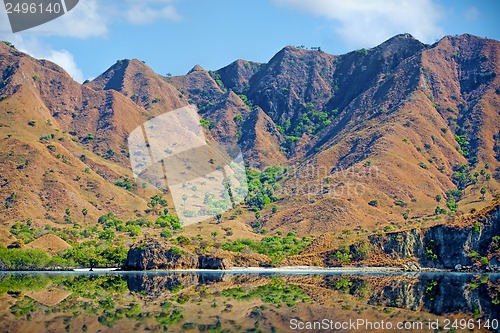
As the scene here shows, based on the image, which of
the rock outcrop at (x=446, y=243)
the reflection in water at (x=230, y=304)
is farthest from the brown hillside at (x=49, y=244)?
the rock outcrop at (x=446, y=243)

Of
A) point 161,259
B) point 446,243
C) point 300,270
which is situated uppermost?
point 161,259

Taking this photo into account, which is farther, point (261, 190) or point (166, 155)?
point (166, 155)

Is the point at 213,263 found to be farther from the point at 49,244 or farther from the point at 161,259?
the point at 49,244

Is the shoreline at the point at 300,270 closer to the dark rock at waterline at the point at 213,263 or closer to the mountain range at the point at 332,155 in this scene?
the dark rock at waterline at the point at 213,263

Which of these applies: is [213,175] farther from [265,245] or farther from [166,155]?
[265,245]

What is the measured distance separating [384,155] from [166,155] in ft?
188

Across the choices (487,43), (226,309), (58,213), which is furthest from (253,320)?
(487,43)

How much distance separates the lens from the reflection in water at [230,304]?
37.9m

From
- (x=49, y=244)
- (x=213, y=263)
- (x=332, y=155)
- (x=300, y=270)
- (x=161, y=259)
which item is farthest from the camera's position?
(x=332, y=155)

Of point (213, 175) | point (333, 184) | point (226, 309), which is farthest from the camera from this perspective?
point (213, 175)

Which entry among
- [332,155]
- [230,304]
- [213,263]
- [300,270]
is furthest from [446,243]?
[332,155]

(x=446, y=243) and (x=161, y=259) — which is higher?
(x=161, y=259)

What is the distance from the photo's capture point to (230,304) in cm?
4659

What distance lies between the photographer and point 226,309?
4384cm
